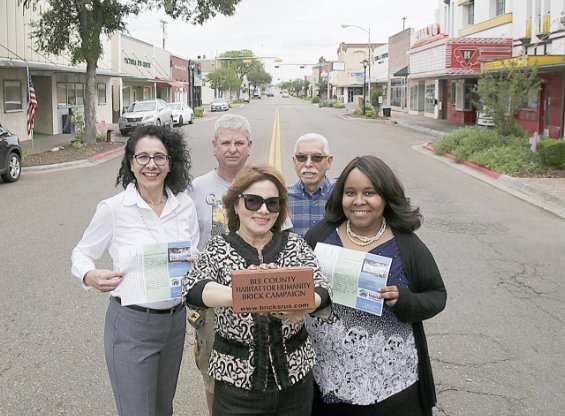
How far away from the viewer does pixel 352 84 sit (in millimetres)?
84062

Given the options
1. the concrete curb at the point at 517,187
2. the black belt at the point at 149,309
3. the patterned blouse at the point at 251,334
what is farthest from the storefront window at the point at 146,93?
the patterned blouse at the point at 251,334

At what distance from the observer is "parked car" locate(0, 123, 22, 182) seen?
14211 mm

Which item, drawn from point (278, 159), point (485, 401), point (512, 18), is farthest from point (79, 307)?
point (512, 18)

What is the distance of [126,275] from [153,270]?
0.41 ft

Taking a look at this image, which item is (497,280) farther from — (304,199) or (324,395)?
(324,395)

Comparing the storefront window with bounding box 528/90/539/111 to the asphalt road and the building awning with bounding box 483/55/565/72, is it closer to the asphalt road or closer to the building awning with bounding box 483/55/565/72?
the building awning with bounding box 483/55/565/72

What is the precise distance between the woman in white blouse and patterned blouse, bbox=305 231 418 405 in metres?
0.78

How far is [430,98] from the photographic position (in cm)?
4453

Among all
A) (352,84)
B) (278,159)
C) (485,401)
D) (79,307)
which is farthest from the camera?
(352,84)

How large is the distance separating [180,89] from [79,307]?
193 feet

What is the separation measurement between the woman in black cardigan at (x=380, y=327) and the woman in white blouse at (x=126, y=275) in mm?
780

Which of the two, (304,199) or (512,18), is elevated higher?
(512,18)

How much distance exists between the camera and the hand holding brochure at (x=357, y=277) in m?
2.46

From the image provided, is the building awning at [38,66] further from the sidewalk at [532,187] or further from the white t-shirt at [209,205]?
the white t-shirt at [209,205]
